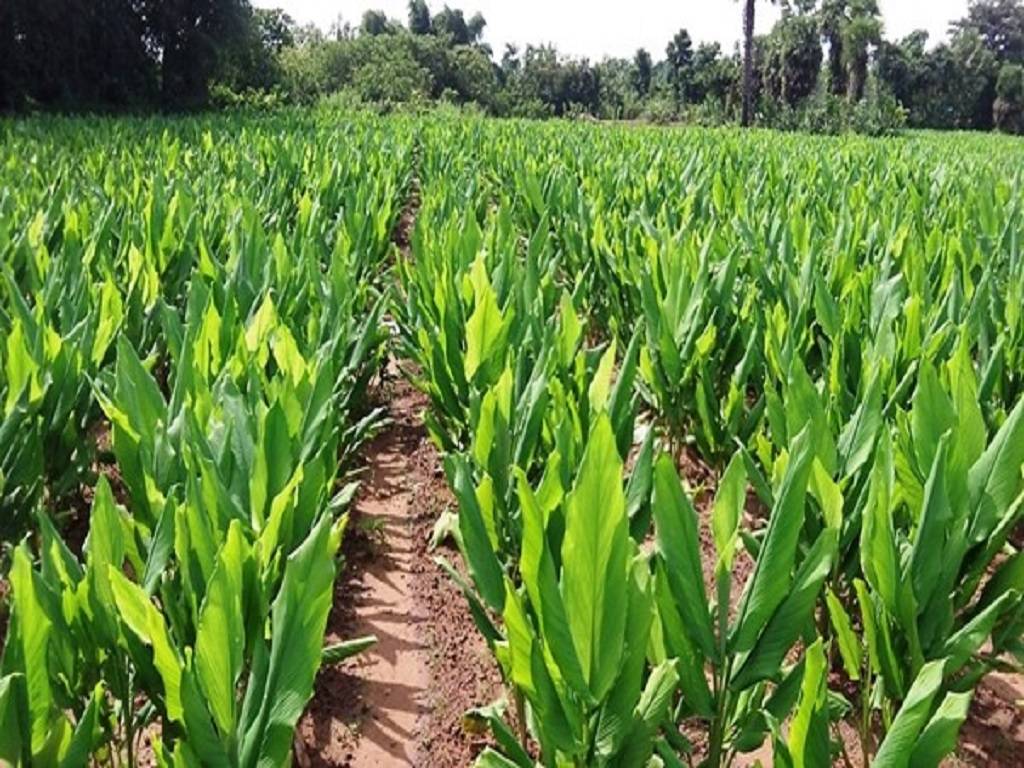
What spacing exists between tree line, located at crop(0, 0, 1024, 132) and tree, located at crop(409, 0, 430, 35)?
0.40 feet

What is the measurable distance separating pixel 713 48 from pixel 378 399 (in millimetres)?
67611

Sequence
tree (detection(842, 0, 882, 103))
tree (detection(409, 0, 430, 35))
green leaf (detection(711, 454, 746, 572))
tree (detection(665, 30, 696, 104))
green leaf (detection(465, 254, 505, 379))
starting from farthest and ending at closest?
tree (detection(409, 0, 430, 35)) → tree (detection(665, 30, 696, 104)) → tree (detection(842, 0, 882, 103)) → green leaf (detection(465, 254, 505, 379)) → green leaf (detection(711, 454, 746, 572))

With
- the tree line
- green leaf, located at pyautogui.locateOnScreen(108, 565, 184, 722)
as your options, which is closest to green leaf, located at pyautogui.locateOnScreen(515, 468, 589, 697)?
green leaf, located at pyautogui.locateOnScreen(108, 565, 184, 722)

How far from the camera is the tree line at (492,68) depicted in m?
20.3

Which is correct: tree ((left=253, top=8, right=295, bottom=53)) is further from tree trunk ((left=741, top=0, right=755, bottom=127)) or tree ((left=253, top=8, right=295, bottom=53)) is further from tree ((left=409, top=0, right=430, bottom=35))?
tree ((left=409, top=0, right=430, bottom=35))

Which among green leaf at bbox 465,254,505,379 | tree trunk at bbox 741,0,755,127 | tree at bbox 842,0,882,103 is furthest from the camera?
tree at bbox 842,0,882,103

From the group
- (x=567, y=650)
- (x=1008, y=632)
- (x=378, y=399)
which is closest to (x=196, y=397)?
(x=567, y=650)

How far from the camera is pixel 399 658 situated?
2154mm

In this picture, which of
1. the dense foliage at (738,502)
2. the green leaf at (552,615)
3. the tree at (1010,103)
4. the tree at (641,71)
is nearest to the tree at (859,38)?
the tree at (1010,103)

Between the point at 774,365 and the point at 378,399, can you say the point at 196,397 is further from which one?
the point at 378,399

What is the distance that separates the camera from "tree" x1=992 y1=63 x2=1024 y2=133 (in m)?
53.0

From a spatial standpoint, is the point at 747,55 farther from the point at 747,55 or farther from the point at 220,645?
the point at 220,645

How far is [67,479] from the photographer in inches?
89.0

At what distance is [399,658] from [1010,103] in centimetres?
6139
